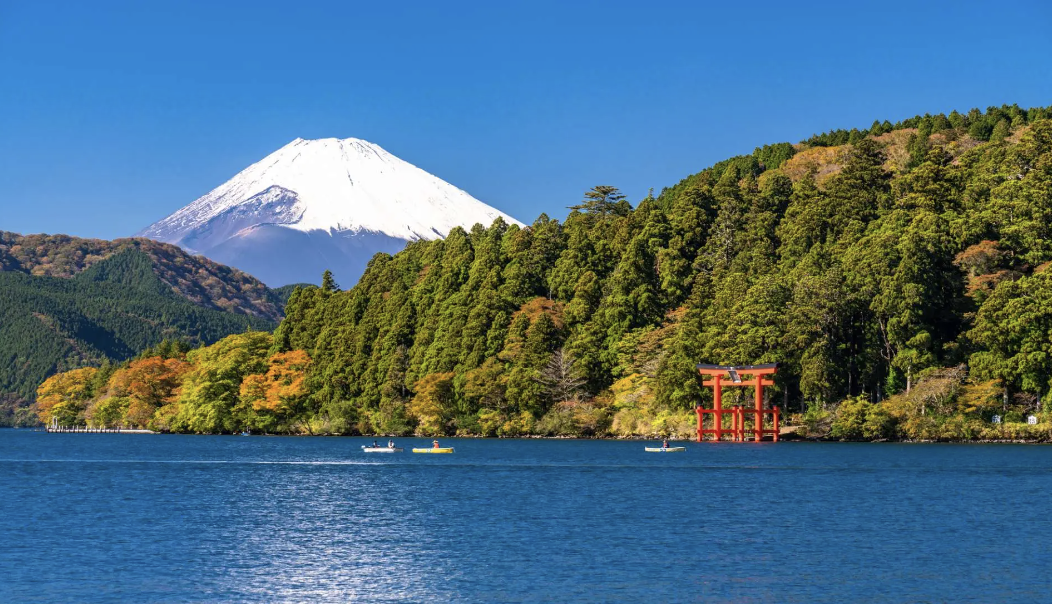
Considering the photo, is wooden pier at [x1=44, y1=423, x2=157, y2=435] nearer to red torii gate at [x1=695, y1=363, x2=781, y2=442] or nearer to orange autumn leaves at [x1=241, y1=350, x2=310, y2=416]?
orange autumn leaves at [x1=241, y1=350, x2=310, y2=416]

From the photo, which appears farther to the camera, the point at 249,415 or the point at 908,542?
the point at 249,415

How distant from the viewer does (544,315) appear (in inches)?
4705

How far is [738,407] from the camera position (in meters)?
97.5

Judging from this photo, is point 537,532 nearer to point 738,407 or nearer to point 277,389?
point 738,407

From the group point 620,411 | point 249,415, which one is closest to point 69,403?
point 249,415

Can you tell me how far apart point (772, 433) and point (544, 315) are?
28514mm

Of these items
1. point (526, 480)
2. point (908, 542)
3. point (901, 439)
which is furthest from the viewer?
point (901, 439)

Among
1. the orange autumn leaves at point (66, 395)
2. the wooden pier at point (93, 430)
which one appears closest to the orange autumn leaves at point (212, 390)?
the wooden pier at point (93, 430)

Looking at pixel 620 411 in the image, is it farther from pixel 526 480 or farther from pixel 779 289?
pixel 526 480

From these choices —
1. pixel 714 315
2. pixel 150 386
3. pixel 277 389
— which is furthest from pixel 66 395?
pixel 714 315

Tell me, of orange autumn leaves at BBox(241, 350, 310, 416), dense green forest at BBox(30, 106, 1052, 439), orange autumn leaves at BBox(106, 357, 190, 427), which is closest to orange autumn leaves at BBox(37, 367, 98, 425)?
orange autumn leaves at BBox(106, 357, 190, 427)

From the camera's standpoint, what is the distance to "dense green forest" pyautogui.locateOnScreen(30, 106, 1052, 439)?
315 feet

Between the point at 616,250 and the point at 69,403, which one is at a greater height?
the point at 616,250

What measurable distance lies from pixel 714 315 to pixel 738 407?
12.3 meters
